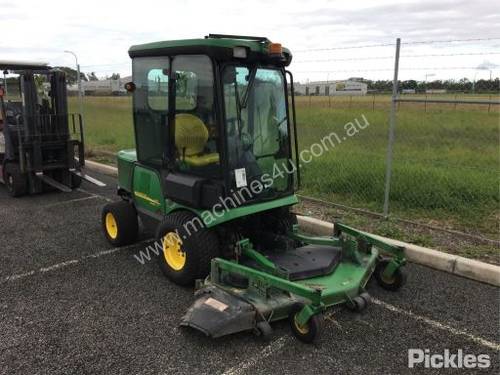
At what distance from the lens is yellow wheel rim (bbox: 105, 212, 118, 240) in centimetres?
509

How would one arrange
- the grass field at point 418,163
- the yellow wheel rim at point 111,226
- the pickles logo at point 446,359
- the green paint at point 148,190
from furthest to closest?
the grass field at point 418,163
the yellow wheel rim at point 111,226
the green paint at point 148,190
the pickles logo at point 446,359

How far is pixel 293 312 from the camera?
3324 mm

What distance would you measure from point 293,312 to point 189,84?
211 cm

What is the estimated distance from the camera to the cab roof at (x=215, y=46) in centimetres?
357

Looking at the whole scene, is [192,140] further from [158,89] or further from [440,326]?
[440,326]

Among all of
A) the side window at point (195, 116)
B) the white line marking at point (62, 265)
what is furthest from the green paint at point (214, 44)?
the white line marking at point (62, 265)

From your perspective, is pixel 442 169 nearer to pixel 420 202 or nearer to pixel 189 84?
pixel 420 202

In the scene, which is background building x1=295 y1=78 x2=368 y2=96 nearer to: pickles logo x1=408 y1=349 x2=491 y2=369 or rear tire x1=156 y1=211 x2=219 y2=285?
rear tire x1=156 y1=211 x2=219 y2=285

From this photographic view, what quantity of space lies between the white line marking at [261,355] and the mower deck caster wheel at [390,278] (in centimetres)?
123

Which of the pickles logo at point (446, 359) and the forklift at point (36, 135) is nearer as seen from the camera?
the pickles logo at point (446, 359)

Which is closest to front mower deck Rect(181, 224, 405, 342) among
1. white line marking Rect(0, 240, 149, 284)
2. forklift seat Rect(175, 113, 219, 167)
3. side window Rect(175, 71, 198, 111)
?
forklift seat Rect(175, 113, 219, 167)

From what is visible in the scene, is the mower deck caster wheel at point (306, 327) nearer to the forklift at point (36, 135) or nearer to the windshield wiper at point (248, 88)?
the windshield wiper at point (248, 88)

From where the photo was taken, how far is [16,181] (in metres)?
7.27

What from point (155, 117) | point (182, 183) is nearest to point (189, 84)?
point (155, 117)
